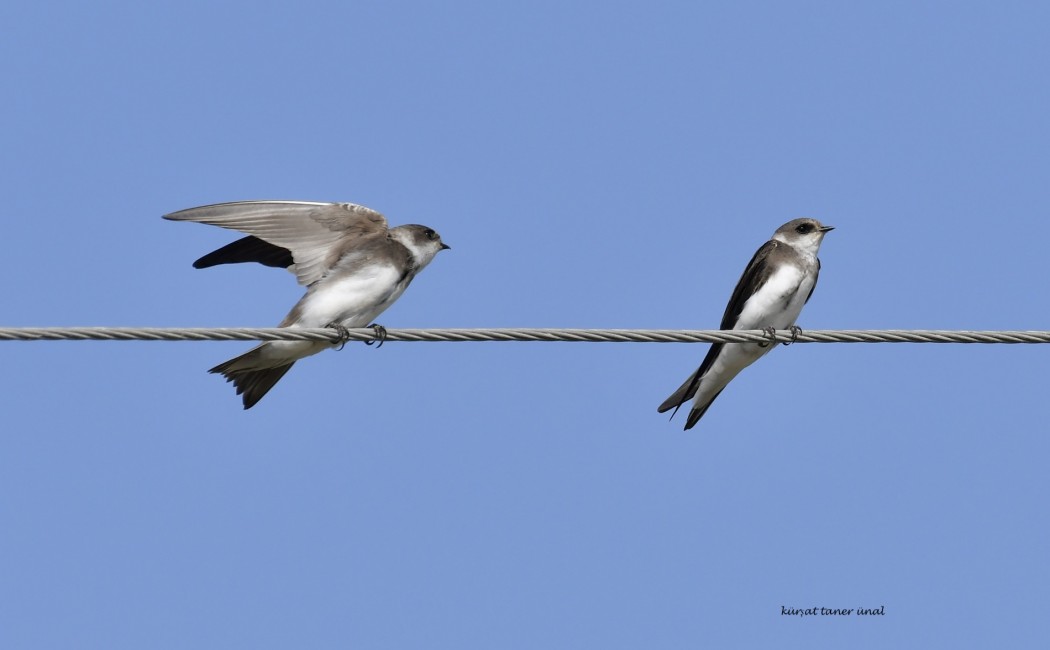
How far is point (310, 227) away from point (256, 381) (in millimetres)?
919

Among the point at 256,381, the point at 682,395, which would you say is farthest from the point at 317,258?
the point at 682,395

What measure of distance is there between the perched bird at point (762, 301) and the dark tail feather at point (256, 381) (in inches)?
84.2

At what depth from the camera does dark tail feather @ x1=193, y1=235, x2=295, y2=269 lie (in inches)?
335

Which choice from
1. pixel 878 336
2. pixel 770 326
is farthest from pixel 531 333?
pixel 770 326

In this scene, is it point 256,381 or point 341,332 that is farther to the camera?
point 256,381

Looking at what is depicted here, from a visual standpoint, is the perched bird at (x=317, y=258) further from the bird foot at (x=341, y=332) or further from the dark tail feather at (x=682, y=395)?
the dark tail feather at (x=682, y=395)

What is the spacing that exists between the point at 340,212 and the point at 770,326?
8.12ft

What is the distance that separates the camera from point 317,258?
328 inches

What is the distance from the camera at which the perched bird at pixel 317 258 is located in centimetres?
783

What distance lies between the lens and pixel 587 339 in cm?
604

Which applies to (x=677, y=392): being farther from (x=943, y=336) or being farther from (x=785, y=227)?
(x=943, y=336)

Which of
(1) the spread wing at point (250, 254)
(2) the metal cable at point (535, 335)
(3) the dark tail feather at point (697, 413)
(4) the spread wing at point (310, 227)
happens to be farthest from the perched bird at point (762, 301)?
(1) the spread wing at point (250, 254)

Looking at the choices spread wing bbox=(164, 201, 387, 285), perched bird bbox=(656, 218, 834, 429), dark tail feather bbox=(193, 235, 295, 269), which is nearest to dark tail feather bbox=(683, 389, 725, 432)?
perched bird bbox=(656, 218, 834, 429)

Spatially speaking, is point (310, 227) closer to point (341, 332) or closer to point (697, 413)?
point (341, 332)
